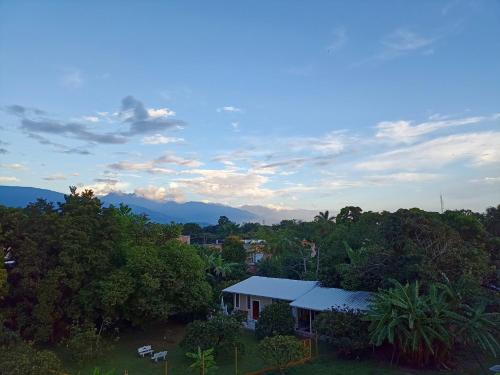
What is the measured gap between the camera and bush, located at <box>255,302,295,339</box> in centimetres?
2008

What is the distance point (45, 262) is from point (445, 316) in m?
17.2

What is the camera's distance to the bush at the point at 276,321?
20078 mm

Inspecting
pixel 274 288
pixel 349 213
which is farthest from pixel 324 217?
pixel 274 288

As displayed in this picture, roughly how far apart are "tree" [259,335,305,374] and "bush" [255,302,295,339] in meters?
4.50

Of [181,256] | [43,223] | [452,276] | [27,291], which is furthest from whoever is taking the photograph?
[181,256]

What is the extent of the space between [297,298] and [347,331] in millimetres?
5547

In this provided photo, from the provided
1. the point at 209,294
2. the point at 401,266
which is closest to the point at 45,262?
the point at 209,294

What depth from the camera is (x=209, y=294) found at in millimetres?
22844

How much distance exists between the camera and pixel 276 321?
20.2 m

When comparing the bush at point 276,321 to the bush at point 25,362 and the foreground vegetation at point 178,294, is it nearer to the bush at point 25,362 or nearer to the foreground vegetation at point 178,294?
the foreground vegetation at point 178,294

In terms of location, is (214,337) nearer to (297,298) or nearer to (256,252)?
(297,298)

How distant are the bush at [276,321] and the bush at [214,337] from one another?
9.09 feet

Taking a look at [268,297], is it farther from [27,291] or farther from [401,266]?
[27,291]

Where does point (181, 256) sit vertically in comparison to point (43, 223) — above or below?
below
